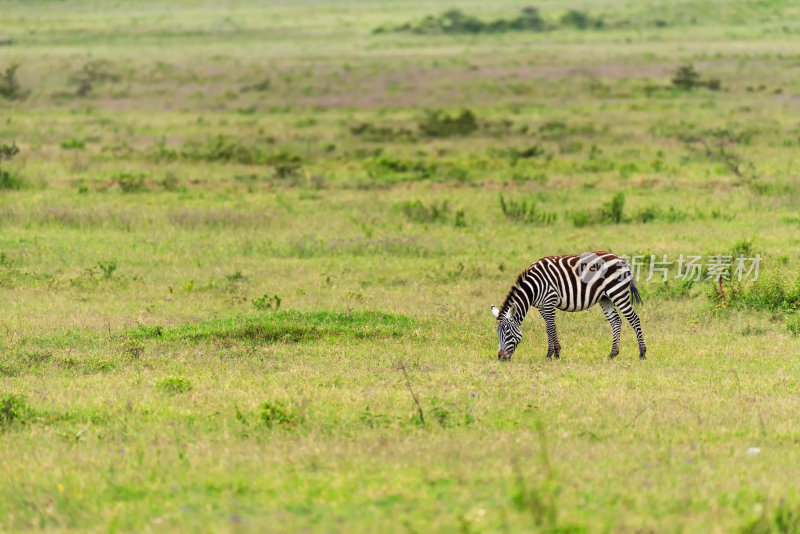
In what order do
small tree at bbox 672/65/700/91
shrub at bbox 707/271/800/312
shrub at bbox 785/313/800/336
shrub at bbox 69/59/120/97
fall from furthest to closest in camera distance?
shrub at bbox 69/59/120/97 < small tree at bbox 672/65/700/91 < shrub at bbox 707/271/800/312 < shrub at bbox 785/313/800/336

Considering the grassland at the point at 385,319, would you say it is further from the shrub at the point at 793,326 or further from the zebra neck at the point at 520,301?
the zebra neck at the point at 520,301

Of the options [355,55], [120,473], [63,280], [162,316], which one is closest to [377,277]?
[162,316]

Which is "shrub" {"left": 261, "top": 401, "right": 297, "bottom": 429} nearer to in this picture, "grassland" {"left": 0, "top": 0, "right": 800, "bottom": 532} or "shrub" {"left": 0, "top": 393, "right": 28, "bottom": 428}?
"grassland" {"left": 0, "top": 0, "right": 800, "bottom": 532}

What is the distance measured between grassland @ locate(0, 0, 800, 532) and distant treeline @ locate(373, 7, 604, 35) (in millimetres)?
55027

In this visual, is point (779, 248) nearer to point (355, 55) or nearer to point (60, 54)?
point (355, 55)

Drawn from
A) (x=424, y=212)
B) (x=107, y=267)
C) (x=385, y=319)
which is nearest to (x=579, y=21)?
(x=424, y=212)

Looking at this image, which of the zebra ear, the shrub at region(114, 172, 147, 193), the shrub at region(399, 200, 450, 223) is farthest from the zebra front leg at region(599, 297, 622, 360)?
the shrub at region(114, 172, 147, 193)

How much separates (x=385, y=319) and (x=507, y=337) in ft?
7.79

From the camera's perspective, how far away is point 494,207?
75.3 feet

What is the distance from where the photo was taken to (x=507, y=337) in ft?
41.0

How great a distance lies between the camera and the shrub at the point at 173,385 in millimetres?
10750

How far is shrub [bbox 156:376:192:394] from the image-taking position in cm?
1075

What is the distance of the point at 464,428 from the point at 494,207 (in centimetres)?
1410

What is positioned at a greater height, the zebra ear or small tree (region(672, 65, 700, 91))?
the zebra ear
